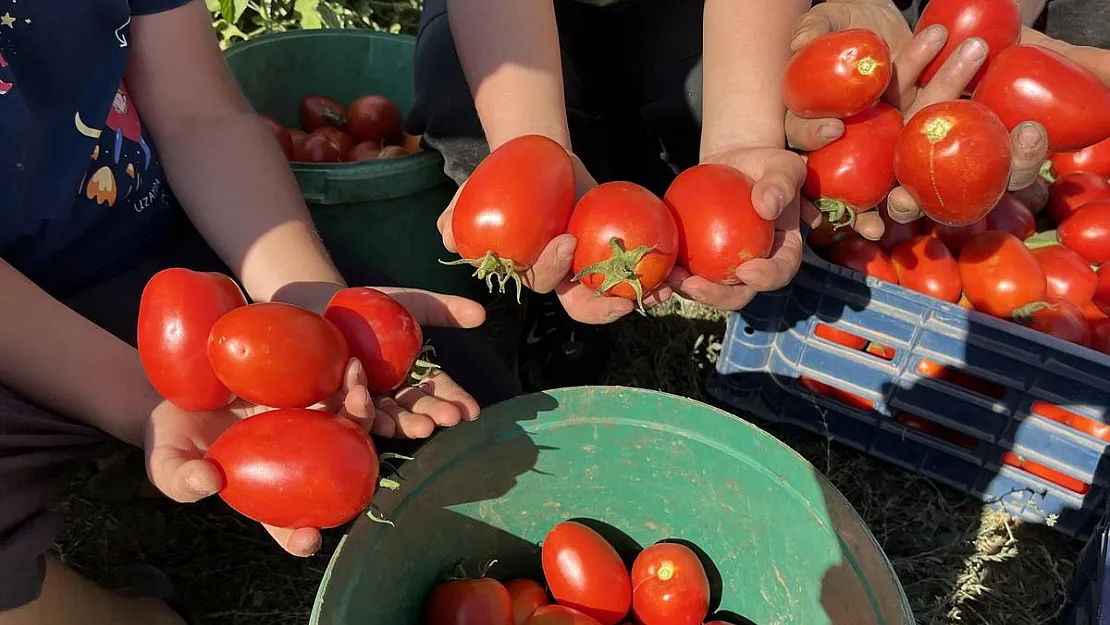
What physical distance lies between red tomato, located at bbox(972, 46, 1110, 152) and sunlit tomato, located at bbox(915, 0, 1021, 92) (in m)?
0.12

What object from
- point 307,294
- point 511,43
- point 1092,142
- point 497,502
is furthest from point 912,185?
point 307,294

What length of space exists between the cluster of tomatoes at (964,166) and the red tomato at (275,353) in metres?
1.09

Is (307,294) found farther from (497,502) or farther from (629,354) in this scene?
(629,354)

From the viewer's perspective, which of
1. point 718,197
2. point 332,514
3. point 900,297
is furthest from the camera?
point 900,297

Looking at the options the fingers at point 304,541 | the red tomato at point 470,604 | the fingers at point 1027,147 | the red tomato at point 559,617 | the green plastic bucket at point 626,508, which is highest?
the fingers at point 1027,147

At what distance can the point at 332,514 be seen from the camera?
1.29 m

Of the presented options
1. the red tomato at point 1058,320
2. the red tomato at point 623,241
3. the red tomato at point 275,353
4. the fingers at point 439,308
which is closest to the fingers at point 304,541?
the red tomato at point 275,353

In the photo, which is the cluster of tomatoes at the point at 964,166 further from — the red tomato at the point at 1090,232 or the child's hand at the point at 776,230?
the child's hand at the point at 776,230

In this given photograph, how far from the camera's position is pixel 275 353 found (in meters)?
1.29

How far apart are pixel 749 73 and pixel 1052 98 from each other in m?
0.62

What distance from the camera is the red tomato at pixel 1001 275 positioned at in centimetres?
210

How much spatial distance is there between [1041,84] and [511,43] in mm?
1137

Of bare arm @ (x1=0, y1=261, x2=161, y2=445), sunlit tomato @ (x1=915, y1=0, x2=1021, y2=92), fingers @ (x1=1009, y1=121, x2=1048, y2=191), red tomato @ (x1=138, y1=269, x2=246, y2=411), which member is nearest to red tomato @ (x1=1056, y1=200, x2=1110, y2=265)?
sunlit tomato @ (x1=915, y1=0, x2=1021, y2=92)

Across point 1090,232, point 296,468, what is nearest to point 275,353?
point 296,468
